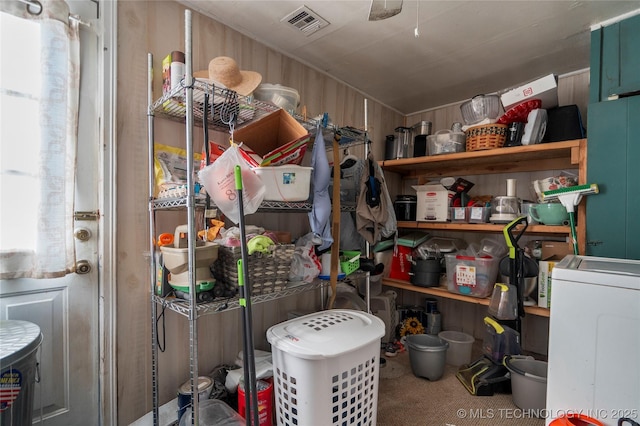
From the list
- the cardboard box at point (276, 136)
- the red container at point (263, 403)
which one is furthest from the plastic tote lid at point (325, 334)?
the cardboard box at point (276, 136)

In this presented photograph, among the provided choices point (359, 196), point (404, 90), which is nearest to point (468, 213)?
point (359, 196)

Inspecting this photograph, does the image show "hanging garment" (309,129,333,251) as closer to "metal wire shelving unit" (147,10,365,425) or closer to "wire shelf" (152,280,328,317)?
"metal wire shelving unit" (147,10,365,425)

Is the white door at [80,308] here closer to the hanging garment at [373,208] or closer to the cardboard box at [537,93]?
the hanging garment at [373,208]

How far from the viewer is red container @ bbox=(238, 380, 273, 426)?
1.38 metres

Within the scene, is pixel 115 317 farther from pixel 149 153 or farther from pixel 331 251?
pixel 331 251

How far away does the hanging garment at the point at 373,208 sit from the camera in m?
1.98

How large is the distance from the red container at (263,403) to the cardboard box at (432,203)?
5.88 feet

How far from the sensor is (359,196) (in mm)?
2004

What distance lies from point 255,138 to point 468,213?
1767mm

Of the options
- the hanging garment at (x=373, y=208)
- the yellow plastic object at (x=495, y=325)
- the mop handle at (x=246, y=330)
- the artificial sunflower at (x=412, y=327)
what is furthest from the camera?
the artificial sunflower at (x=412, y=327)

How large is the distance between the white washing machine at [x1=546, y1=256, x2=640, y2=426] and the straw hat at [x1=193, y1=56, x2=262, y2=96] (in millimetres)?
1471

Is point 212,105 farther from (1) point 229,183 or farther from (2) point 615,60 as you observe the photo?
(2) point 615,60

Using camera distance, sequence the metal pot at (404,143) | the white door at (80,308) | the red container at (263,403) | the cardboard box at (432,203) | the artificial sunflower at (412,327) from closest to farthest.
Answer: the white door at (80,308)
the red container at (263,403)
the cardboard box at (432,203)
the artificial sunflower at (412,327)
the metal pot at (404,143)

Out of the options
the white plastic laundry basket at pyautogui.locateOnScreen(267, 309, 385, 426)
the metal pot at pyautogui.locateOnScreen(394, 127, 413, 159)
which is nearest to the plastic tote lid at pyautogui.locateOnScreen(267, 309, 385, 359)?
the white plastic laundry basket at pyautogui.locateOnScreen(267, 309, 385, 426)
